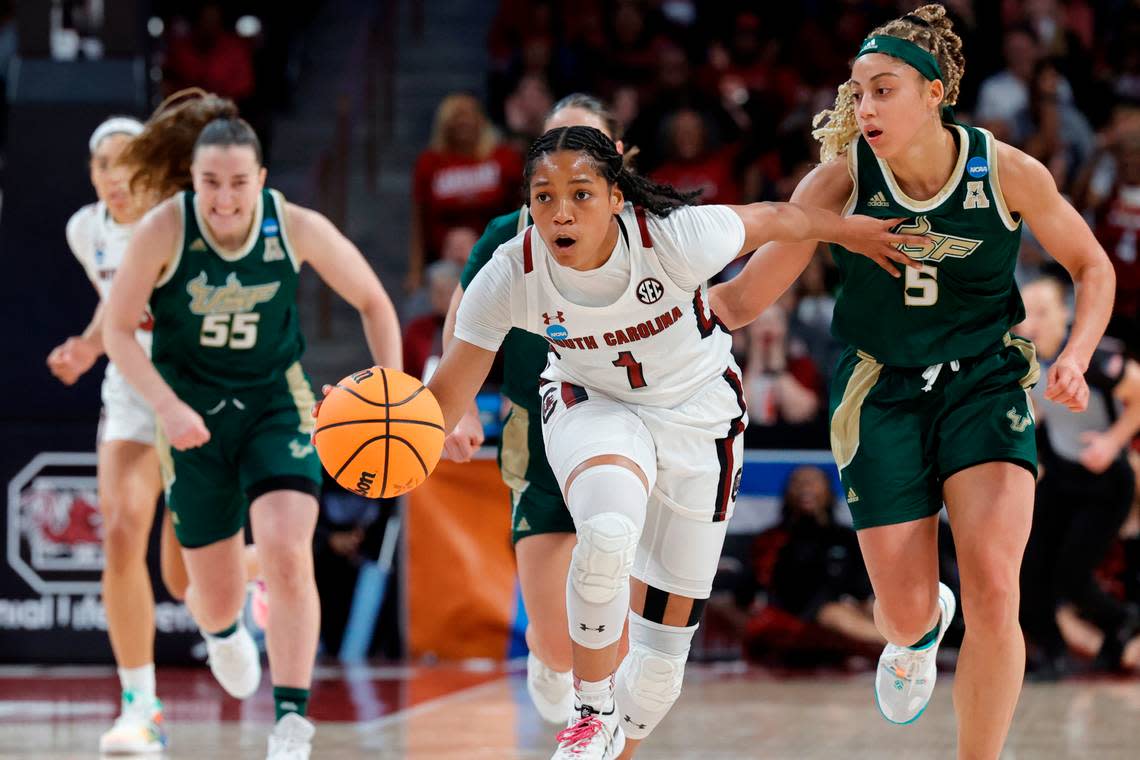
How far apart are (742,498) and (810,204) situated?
4.07 metres

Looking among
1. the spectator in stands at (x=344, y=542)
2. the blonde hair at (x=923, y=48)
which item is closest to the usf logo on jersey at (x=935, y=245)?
the blonde hair at (x=923, y=48)

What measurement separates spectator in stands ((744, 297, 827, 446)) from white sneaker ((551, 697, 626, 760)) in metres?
4.40

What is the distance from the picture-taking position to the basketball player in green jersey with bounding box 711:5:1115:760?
4.40m

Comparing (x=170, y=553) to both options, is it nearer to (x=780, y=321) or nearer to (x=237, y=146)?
(x=237, y=146)

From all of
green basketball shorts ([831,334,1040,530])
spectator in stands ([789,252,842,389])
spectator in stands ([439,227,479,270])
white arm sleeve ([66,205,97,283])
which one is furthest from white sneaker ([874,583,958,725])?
spectator in stands ([439,227,479,270])

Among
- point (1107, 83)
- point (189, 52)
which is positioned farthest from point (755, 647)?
point (189, 52)

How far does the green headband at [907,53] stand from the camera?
4520 millimetres

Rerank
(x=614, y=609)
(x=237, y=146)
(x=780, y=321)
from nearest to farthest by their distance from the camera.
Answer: (x=614, y=609), (x=237, y=146), (x=780, y=321)

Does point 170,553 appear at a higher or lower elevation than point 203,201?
lower

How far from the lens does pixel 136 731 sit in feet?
19.8

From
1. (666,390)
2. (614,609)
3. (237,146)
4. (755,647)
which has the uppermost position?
(237,146)

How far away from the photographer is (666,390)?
4531mm

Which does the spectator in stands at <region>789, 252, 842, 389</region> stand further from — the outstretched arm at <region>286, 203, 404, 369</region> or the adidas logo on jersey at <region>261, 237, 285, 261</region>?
the adidas logo on jersey at <region>261, 237, 285, 261</region>

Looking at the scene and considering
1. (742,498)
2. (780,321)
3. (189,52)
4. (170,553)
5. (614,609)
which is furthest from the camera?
(189,52)
